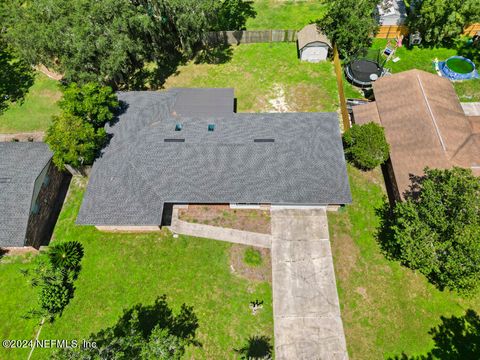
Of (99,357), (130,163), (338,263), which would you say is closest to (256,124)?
(130,163)

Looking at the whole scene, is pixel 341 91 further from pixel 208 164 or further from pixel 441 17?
pixel 208 164

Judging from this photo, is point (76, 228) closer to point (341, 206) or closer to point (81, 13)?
point (81, 13)

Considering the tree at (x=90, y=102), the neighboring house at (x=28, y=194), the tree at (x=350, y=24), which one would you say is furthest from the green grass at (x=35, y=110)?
the tree at (x=350, y=24)

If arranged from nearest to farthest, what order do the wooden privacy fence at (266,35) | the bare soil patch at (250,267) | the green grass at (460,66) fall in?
the bare soil patch at (250,267), the green grass at (460,66), the wooden privacy fence at (266,35)

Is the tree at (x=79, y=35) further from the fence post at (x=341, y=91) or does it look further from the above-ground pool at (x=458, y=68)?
the above-ground pool at (x=458, y=68)

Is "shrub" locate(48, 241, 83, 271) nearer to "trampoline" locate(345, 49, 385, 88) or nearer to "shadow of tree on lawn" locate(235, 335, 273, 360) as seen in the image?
"shadow of tree on lawn" locate(235, 335, 273, 360)

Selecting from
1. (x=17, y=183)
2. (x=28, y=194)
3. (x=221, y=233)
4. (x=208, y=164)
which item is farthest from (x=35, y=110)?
(x=221, y=233)
